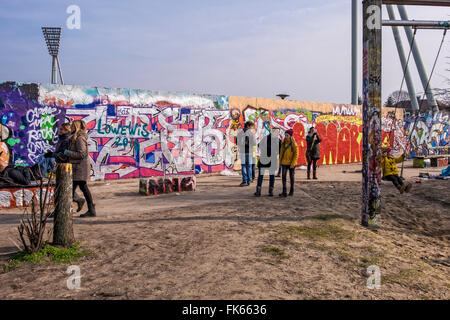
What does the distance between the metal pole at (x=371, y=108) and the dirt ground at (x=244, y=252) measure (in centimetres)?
53

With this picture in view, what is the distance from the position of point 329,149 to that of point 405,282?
49.6 ft

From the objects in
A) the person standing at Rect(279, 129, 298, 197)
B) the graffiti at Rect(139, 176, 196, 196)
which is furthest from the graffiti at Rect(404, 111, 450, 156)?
the graffiti at Rect(139, 176, 196, 196)

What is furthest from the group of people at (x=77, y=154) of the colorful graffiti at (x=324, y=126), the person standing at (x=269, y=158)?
the colorful graffiti at (x=324, y=126)

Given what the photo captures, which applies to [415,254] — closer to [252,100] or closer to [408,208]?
[408,208]

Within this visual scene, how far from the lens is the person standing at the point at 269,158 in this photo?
838 cm

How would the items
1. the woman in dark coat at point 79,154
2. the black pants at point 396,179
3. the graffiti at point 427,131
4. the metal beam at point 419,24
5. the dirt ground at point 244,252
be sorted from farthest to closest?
the graffiti at point 427,131 < the black pants at point 396,179 < the metal beam at point 419,24 < the woman in dark coat at point 79,154 < the dirt ground at point 244,252

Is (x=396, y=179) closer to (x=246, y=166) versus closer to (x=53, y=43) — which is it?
(x=246, y=166)

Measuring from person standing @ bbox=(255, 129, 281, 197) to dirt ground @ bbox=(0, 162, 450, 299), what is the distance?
1.58 ft

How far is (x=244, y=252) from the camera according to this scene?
448 cm

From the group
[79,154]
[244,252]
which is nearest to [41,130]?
[79,154]

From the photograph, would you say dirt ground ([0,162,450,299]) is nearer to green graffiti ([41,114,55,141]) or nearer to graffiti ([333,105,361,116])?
green graffiti ([41,114,55,141])

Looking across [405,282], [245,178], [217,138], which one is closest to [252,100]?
[217,138]

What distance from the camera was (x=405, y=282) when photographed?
13.1 ft

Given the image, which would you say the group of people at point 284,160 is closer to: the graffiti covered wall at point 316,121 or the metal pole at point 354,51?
the graffiti covered wall at point 316,121
